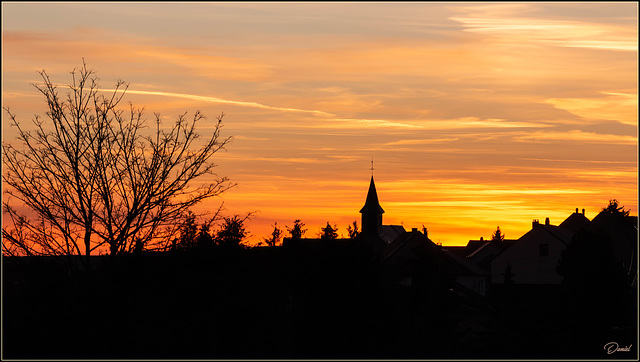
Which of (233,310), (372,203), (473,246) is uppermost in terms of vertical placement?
(372,203)

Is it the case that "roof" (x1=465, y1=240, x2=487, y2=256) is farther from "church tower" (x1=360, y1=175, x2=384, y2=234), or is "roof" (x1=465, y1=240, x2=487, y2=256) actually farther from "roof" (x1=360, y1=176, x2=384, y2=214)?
"roof" (x1=360, y1=176, x2=384, y2=214)

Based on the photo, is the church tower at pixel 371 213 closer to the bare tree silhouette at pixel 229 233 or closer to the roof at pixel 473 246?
the roof at pixel 473 246

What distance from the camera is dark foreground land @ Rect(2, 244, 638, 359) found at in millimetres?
16797

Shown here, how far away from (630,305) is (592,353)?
14816 millimetres

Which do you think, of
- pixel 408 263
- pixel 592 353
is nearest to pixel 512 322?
pixel 592 353

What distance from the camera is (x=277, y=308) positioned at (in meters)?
20.5

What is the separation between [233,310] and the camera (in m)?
19.6

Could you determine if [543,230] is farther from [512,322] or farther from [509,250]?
[512,322]

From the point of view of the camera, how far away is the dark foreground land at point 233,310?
16.8 metres

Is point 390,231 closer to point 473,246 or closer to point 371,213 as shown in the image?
point 371,213

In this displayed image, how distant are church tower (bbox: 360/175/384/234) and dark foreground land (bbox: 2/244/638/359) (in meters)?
94.4

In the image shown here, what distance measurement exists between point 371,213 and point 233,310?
10078 centimetres

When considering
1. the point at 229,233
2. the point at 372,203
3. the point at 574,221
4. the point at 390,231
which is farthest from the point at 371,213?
the point at 229,233

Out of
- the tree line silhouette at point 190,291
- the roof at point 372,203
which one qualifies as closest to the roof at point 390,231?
the roof at point 372,203
